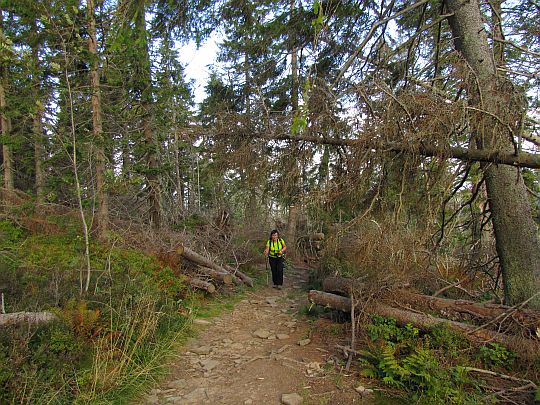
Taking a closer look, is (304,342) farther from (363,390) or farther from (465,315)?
(465,315)

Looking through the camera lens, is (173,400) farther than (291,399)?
Yes

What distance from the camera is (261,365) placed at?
430 centimetres

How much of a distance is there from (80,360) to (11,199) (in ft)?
31.9

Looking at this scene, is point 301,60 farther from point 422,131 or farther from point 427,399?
point 427,399

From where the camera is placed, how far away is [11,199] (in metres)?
10.4

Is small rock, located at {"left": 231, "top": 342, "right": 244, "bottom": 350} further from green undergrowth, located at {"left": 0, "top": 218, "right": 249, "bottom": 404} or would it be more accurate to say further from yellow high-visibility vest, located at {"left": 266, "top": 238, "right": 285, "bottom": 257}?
yellow high-visibility vest, located at {"left": 266, "top": 238, "right": 285, "bottom": 257}

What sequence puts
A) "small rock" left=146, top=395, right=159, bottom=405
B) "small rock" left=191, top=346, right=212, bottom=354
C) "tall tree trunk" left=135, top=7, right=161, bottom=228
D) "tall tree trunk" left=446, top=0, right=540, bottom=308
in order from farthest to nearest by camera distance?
"tall tree trunk" left=135, top=7, right=161, bottom=228
"small rock" left=191, top=346, right=212, bottom=354
"tall tree trunk" left=446, top=0, right=540, bottom=308
"small rock" left=146, top=395, right=159, bottom=405

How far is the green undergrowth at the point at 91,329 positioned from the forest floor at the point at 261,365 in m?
0.32

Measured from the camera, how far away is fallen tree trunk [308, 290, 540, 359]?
3.67 metres

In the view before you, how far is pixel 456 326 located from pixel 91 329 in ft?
16.6

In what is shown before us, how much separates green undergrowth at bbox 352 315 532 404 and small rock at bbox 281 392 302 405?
944mm

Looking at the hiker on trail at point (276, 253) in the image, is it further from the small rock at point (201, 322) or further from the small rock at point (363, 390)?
the small rock at point (363, 390)

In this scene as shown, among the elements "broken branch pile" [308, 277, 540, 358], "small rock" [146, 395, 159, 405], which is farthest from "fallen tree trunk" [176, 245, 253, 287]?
"small rock" [146, 395, 159, 405]

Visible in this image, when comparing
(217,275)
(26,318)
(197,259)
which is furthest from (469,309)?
(26,318)
